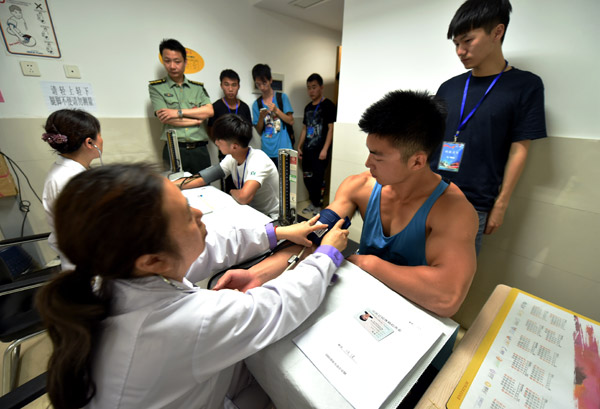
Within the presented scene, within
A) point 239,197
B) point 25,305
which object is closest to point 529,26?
point 239,197

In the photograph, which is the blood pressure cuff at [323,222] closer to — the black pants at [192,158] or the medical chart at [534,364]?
the medical chart at [534,364]

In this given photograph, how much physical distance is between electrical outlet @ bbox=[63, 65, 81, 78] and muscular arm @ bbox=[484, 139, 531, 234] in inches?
143

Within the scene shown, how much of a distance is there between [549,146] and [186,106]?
313cm

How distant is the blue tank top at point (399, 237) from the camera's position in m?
0.97

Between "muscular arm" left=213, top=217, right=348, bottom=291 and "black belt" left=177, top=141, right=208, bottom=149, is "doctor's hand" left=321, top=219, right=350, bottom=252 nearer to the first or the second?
"muscular arm" left=213, top=217, right=348, bottom=291

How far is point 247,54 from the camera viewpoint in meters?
3.27

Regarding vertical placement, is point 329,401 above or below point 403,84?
below

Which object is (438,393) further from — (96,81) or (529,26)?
(96,81)

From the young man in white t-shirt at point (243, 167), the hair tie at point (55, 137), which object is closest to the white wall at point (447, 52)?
the young man in white t-shirt at point (243, 167)

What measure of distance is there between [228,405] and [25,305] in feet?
4.50

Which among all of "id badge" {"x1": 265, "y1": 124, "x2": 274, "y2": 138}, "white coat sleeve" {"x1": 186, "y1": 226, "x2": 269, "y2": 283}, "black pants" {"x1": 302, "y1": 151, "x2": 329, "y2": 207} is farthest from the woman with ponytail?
"black pants" {"x1": 302, "y1": 151, "x2": 329, "y2": 207}

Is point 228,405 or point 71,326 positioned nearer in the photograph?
point 71,326

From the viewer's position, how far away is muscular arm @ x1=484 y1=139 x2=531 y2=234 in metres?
1.32

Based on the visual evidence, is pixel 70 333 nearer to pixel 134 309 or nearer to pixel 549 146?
pixel 134 309
